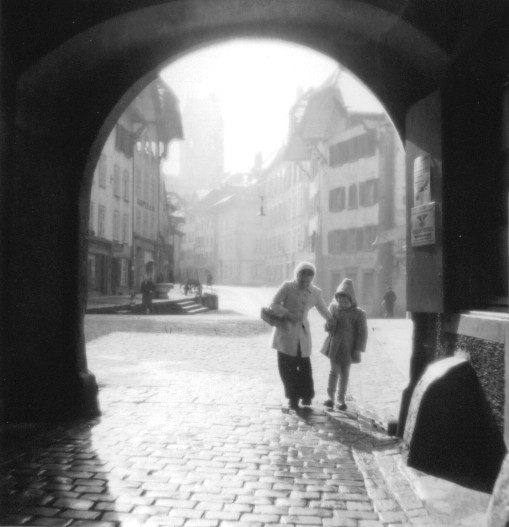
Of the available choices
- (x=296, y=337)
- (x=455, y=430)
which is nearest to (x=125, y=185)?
(x=296, y=337)

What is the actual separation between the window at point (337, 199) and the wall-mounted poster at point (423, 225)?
120 feet

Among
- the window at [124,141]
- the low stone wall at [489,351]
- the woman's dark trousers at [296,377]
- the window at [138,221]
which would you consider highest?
the window at [124,141]

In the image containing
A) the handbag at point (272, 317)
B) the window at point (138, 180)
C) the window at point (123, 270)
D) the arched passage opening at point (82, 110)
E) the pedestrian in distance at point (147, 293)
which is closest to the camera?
the arched passage opening at point (82, 110)

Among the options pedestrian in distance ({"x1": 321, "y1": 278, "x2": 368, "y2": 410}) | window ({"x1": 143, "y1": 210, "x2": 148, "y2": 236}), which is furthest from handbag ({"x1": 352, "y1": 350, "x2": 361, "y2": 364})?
window ({"x1": 143, "y1": 210, "x2": 148, "y2": 236})

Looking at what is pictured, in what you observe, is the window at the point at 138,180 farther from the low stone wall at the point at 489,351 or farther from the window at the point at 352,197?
the low stone wall at the point at 489,351

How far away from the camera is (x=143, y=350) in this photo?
490 inches

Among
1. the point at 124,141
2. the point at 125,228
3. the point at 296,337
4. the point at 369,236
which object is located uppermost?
the point at 124,141

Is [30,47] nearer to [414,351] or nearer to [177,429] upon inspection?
[177,429]

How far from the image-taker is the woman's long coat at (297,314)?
24.0 feet

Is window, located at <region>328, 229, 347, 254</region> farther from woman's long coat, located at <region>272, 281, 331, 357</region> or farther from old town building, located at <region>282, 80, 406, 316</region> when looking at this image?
woman's long coat, located at <region>272, 281, 331, 357</region>

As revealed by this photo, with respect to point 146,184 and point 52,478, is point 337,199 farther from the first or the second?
point 52,478

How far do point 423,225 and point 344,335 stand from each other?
8.01 ft

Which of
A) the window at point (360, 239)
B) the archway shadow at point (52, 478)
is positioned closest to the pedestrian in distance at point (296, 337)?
the archway shadow at point (52, 478)

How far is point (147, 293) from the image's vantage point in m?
25.2
